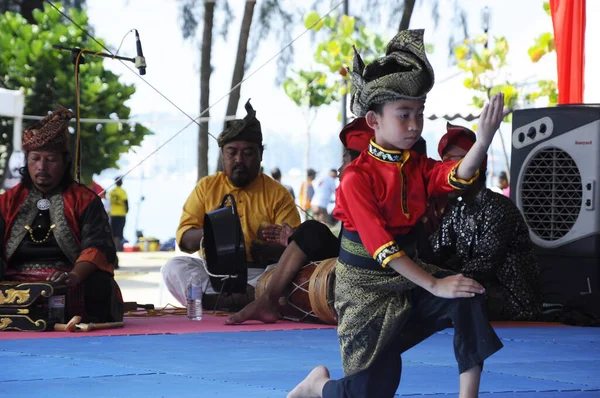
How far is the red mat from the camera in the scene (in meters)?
4.91

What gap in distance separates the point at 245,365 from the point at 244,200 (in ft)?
7.65

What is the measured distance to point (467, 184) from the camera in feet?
8.53

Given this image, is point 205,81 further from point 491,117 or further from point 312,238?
point 491,117

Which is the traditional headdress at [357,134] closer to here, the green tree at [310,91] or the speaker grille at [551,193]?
the speaker grille at [551,193]

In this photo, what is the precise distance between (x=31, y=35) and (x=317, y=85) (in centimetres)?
733

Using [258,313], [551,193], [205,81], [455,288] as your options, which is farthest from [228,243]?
[205,81]

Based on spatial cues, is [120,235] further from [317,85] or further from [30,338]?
[30,338]

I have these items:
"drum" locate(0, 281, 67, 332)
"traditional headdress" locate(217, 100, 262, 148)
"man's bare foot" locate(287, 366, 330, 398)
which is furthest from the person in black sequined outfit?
"man's bare foot" locate(287, 366, 330, 398)

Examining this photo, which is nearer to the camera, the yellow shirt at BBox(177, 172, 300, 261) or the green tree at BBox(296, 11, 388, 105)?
the yellow shirt at BBox(177, 172, 300, 261)

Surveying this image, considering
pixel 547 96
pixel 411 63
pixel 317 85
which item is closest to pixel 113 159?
pixel 317 85

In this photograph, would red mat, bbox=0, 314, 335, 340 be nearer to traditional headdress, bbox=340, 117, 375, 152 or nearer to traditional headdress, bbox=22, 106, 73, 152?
traditional headdress, bbox=22, 106, 73, 152

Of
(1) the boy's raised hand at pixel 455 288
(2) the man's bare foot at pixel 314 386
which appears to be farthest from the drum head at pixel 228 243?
(1) the boy's raised hand at pixel 455 288

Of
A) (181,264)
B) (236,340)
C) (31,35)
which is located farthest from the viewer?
(31,35)

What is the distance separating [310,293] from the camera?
17.4ft
